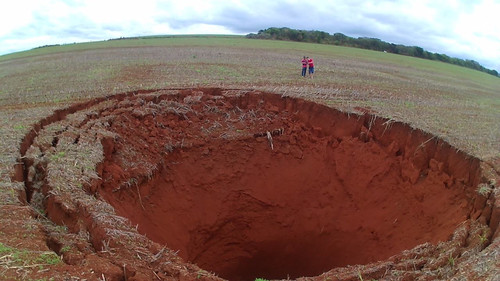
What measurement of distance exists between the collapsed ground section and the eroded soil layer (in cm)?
3

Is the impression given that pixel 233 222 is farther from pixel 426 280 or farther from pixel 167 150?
pixel 426 280

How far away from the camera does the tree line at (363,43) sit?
4925cm

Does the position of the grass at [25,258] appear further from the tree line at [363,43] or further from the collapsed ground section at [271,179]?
the tree line at [363,43]

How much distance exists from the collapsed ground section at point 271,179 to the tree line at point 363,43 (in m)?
42.1

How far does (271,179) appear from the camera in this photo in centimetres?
1008

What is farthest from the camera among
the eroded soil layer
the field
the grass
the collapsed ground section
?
the collapsed ground section

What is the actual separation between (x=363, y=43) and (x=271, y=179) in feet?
149

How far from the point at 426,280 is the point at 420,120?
6.21m

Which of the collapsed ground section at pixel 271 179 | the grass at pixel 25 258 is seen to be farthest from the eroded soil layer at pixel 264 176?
the grass at pixel 25 258

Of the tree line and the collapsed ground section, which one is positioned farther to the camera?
the tree line

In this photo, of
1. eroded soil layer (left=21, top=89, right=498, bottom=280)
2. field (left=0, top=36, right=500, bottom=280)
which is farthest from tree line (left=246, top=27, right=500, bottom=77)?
eroded soil layer (left=21, top=89, right=498, bottom=280)

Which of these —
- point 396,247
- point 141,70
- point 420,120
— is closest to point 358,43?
point 141,70

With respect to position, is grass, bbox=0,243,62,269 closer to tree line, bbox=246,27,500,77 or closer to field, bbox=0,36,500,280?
field, bbox=0,36,500,280

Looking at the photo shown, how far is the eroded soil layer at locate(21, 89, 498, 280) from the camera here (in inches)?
291
